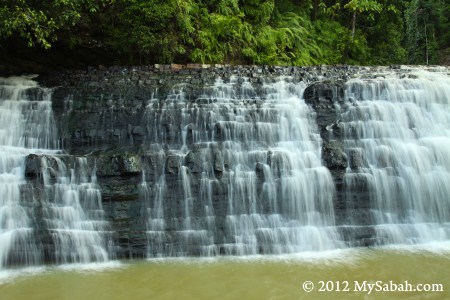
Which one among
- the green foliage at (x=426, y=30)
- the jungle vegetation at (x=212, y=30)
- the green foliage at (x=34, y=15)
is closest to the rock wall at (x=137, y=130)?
the jungle vegetation at (x=212, y=30)

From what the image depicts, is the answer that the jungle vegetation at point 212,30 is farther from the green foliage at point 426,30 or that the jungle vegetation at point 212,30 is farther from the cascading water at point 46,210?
the cascading water at point 46,210

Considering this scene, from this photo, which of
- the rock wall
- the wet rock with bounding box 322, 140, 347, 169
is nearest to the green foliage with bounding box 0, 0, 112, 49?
the rock wall

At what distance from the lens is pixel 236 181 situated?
33.4 feet

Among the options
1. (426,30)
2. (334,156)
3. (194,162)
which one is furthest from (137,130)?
(426,30)

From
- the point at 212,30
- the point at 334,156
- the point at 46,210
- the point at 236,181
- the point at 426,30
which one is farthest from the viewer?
the point at 426,30

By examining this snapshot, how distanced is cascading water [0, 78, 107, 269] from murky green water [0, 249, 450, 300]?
46 cm

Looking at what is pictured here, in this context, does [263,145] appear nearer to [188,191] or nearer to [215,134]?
[215,134]

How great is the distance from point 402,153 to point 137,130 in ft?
23.2

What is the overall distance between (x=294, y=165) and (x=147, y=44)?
→ 684 cm

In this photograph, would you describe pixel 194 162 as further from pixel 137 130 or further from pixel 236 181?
pixel 137 130

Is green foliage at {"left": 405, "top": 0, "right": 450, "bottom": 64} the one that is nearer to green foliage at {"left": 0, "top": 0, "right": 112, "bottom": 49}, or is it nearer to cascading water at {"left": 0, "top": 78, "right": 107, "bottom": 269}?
green foliage at {"left": 0, "top": 0, "right": 112, "bottom": 49}

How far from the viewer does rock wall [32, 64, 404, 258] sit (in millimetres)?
9734

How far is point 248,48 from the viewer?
57.1ft

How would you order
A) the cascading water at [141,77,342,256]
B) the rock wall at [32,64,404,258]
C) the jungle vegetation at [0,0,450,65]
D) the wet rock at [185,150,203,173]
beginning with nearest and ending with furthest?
the cascading water at [141,77,342,256]
the rock wall at [32,64,404,258]
the wet rock at [185,150,203,173]
the jungle vegetation at [0,0,450,65]
